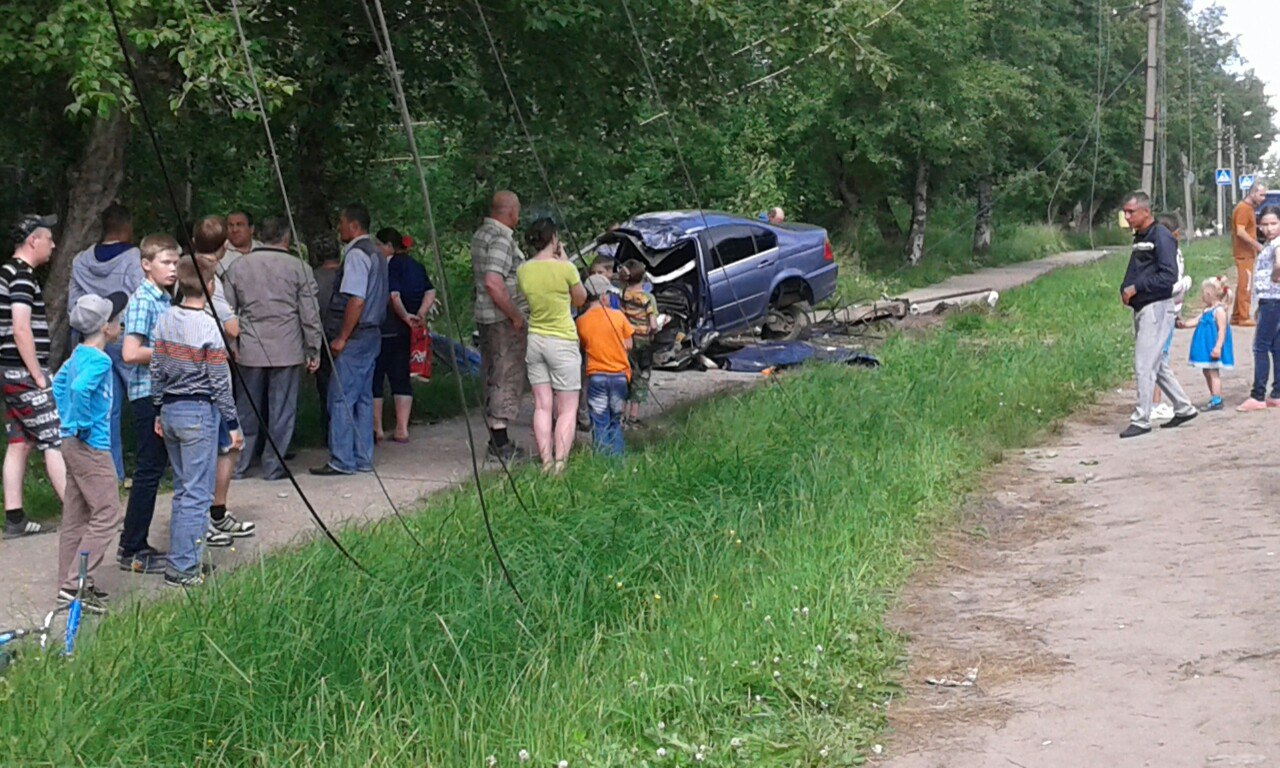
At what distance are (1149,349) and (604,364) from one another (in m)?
3.90

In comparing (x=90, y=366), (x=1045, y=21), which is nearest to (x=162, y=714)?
(x=90, y=366)

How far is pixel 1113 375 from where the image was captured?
14.1m

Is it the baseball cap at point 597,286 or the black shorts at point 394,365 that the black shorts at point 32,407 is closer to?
the baseball cap at point 597,286

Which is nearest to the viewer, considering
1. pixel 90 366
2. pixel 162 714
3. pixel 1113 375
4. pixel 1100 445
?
pixel 162 714

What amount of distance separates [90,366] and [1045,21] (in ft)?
116

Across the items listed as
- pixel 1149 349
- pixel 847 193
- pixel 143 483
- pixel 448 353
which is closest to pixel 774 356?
pixel 448 353

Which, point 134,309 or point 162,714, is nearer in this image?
point 162,714

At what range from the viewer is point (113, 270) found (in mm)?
8539

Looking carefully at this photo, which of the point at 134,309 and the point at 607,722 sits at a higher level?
the point at 134,309

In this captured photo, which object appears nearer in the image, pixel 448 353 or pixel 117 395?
pixel 117 395

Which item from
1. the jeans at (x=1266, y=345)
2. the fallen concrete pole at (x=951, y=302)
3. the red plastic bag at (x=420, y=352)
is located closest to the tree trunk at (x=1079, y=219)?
the fallen concrete pole at (x=951, y=302)

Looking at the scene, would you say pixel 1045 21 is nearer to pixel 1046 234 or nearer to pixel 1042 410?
pixel 1046 234

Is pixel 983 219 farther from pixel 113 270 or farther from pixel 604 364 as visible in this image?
pixel 113 270

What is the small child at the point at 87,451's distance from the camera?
21.3 ft
